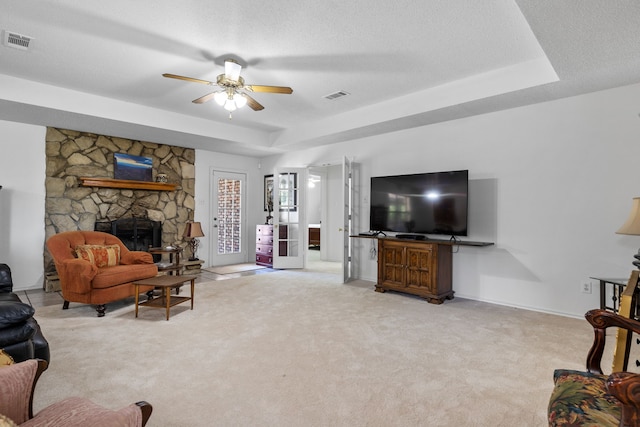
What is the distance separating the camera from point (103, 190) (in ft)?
18.5

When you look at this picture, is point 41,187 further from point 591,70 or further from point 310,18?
point 591,70

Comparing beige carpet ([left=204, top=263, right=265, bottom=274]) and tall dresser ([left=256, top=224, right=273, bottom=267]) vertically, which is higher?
tall dresser ([left=256, top=224, right=273, bottom=267])

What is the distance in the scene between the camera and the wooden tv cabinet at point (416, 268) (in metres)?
4.34

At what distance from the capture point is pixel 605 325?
160 cm

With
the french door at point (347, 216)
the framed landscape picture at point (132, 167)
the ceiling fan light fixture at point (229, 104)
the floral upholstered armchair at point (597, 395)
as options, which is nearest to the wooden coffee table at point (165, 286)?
the ceiling fan light fixture at point (229, 104)

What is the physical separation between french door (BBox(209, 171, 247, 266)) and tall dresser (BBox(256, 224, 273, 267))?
58cm

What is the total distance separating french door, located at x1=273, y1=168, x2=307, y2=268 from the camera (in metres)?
6.86

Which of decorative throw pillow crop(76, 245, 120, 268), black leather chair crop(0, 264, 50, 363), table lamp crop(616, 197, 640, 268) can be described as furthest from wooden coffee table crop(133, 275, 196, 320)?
table lamp crop(616, 197, 640, 268)

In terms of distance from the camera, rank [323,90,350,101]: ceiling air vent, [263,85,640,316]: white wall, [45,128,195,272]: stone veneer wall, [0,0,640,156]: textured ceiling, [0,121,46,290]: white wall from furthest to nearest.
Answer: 1. [45,128,195,272]: stone veneer wall
2. [0,121,46,290]: white wall
3. [323,90,350,101]: ceiling air vent
4. [263,85,640,316]: white wall
5. [0,0,640,156]: textured ceiling

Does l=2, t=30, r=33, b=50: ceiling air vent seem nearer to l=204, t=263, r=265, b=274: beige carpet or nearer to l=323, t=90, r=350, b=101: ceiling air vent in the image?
l=323, t=90, r=350, b=101: ceiling air vent

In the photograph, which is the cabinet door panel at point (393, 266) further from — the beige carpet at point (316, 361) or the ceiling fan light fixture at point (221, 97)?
the ceiling fan light fixture at point (221, 97)

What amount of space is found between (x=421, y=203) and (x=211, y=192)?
14.6 feet

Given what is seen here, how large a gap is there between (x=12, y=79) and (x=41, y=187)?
1792 mm

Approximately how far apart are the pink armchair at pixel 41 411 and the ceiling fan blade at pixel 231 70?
2715 millimetres
